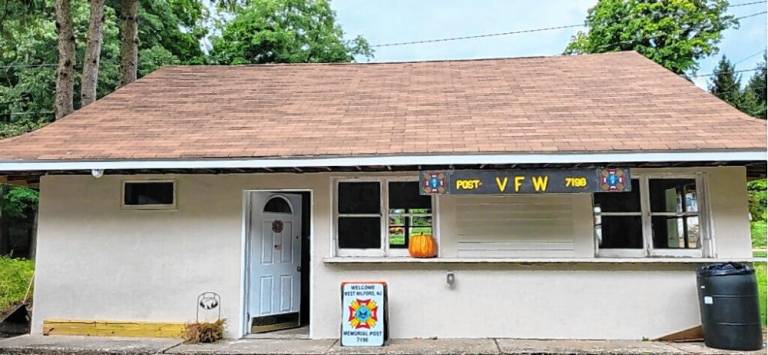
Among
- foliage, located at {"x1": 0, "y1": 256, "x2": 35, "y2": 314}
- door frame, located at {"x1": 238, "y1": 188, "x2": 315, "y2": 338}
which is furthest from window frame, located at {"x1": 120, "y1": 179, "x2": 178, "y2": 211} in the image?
foliage, located at {"x1": 0, "y1": 256, "x2": 35, "y2": 314}

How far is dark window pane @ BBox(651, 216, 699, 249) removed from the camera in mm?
6746

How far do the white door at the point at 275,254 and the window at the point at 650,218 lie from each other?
401 cm

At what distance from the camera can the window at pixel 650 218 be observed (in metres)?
6.73

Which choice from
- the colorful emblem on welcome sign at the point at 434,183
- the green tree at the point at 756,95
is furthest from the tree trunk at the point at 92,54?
the green tree at the point at 756,95

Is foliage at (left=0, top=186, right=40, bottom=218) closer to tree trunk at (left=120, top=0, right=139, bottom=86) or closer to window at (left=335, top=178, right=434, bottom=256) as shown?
tree trunk at (left=120, top=0, right=139, bottom=86)

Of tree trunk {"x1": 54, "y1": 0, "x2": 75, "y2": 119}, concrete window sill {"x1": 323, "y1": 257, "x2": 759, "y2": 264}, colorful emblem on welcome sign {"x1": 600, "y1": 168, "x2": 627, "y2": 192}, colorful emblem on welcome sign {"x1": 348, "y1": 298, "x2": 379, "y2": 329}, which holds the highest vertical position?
tree trunk {"x1": 54, "y1": 0, "x2": 75, "y2": 119}

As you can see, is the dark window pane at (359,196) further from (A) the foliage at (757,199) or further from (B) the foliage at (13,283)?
(A) the foliage at (757,199)

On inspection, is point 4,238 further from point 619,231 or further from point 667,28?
point 667,28

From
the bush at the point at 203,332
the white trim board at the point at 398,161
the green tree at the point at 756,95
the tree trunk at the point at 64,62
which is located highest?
the green tree at the point at 756,95

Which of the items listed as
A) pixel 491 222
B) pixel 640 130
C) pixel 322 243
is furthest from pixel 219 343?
pixel 640 130

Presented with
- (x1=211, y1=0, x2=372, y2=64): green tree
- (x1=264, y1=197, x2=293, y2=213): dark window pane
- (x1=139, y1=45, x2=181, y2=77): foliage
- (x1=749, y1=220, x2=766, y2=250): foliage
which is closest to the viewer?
(x1=264, y1=197, x2=293, y2=213): dark window pane

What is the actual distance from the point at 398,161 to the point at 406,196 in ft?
3.10

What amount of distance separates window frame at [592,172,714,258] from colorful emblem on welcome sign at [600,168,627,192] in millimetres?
720

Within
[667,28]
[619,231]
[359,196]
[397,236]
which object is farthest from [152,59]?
[667,28]
